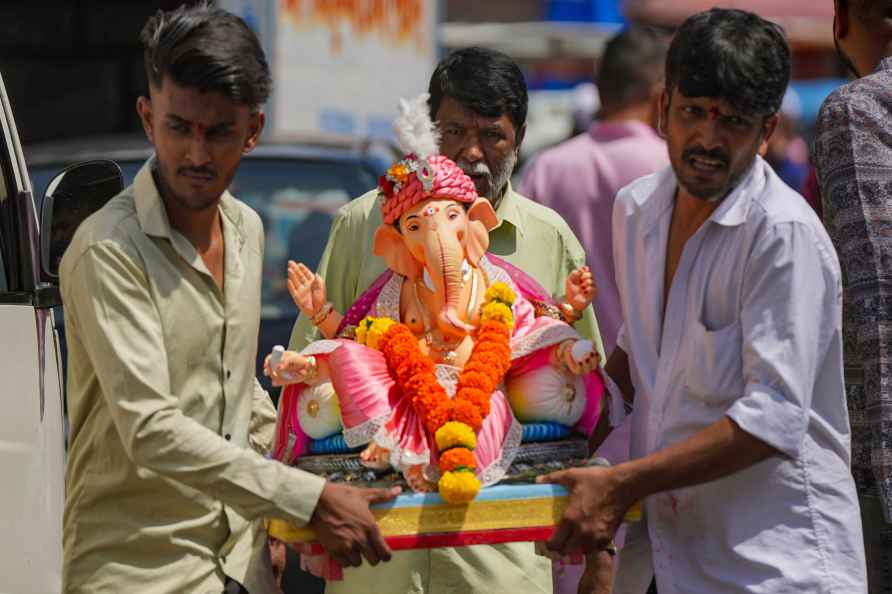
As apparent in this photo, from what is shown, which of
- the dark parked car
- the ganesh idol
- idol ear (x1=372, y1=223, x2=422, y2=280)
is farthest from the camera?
the dark parked car

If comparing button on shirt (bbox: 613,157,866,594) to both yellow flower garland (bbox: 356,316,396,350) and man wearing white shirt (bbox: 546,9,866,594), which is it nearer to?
man wearing white shirt (bbox: 546,9,866,594)

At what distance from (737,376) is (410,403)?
2.51 feet

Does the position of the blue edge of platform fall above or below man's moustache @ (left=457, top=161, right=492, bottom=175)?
below

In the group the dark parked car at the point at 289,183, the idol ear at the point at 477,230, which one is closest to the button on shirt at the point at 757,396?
the idol ear at the point at 477,230

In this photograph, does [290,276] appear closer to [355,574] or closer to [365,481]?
[365,481]

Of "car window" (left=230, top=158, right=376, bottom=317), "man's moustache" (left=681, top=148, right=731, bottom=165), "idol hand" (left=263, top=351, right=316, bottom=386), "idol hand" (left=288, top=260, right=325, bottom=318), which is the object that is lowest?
"car window" (left=230, top=158, right=376, bottom=317)

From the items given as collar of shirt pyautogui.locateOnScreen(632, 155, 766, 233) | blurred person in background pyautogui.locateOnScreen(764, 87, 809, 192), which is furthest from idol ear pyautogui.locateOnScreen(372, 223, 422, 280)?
blurred person in background pyautogui.locateOnScreen(764, 87, 809, 192)

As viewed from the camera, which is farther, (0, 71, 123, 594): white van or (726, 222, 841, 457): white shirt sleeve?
(0, 71, 123, 594): white van

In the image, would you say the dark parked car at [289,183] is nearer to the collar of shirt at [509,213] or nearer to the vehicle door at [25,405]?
the collar of shirt at [509,213]

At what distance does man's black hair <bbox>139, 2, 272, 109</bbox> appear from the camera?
3.51 meters

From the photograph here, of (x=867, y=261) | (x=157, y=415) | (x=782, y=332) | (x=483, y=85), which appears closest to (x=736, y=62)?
(x=782, y=332)

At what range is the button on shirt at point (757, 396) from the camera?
133 inches

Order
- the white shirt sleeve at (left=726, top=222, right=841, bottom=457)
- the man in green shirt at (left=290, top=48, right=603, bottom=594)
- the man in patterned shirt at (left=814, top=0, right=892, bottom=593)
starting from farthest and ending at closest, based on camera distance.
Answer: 1. the man in green shirt at (left=290, top=48, right=603, bottom=594)
2. the man in patterned shirt at (left=814, top=0, right=892, bottom=593)
3. the white shirt sleeve at (left=726, top=222, right=841, bottom=457)

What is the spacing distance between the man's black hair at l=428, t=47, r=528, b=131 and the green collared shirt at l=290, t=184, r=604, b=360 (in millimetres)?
255
